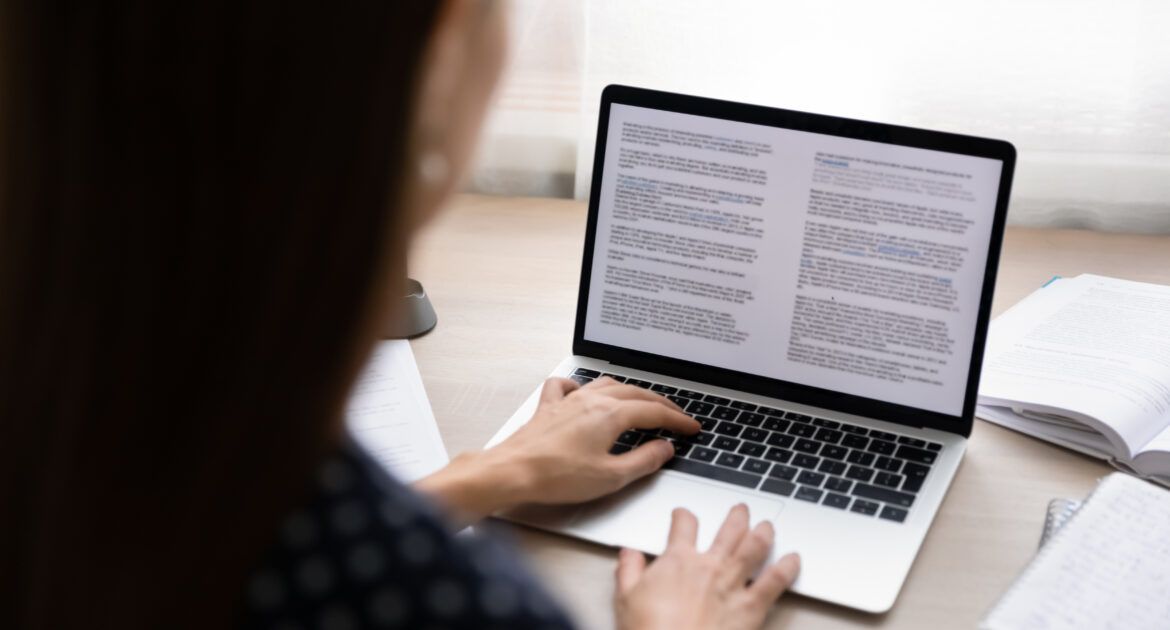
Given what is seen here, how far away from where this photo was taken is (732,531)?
2.67 feet

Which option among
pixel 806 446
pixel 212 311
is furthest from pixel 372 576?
pixel 806 446

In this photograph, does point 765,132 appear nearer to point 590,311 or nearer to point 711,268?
point 711,268

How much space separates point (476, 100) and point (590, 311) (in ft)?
1.94

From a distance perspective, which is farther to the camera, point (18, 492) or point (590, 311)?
point (590, 311)

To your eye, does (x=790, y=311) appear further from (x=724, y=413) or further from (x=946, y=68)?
(x=946, y=68)

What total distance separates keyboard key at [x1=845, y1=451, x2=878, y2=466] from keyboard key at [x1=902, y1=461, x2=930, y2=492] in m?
0.03

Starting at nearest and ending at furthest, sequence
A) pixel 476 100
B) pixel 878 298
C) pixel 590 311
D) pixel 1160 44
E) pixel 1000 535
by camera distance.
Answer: pixel 476 100
pixel 1000 535
pixel 878 298
pixel 590 311
pixel 1160 44

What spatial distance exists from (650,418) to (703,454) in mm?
52

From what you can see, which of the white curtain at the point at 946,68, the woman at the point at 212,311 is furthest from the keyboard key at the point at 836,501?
the white curtain at the point at 946,68

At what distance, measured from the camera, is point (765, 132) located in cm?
99

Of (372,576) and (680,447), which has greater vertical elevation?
(372,576)

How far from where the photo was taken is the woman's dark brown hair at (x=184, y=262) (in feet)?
1.25

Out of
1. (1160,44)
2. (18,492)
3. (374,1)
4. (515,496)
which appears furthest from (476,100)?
(1160,44)

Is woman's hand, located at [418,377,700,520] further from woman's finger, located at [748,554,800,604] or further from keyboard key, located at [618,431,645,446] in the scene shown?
woman's finger, located at [748,554,800,604]
